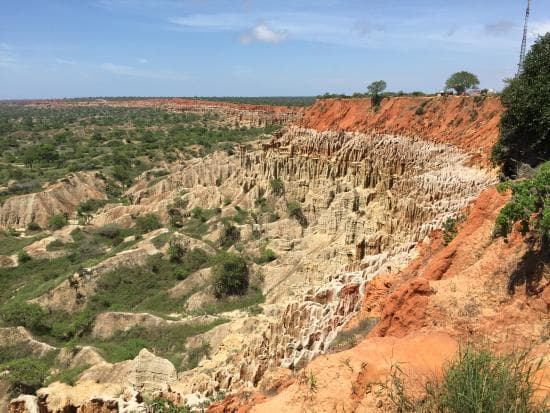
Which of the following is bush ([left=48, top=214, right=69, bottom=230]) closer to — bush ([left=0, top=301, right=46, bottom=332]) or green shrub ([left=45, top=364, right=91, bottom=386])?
bush ([left=0, top=301, right=46, bottom=332])

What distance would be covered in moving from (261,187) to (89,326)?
19.1 metres

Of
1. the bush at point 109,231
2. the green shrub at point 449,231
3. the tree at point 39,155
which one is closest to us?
the green shrub at point 449,231

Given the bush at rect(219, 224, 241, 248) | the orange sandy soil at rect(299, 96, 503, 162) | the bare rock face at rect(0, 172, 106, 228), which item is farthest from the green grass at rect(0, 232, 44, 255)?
the orange sandy soil at rect(299, 96, 503, 162)

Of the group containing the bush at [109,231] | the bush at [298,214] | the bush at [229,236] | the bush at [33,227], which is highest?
the bush at [298,214]

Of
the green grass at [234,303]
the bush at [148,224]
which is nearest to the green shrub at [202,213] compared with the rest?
the bush at [148,224]

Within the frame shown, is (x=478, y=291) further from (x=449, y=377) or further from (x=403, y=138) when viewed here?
(x=403, y=138)

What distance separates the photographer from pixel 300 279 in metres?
25.6

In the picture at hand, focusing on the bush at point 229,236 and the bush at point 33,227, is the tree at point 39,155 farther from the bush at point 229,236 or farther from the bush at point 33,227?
the bush at point 229,236

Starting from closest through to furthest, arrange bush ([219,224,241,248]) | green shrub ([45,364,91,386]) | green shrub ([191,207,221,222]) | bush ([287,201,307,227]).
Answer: green shrub ([45,364,91,386])
bush ([219,224,241,248])
bush ([287,201,307,227])
green shrub ([191,207,221,222])

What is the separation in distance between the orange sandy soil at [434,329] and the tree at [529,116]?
494 centimetres

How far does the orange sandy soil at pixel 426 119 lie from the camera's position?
25406 mm

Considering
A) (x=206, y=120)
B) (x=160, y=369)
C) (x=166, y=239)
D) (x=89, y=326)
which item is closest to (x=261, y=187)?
(x=166, y=239)

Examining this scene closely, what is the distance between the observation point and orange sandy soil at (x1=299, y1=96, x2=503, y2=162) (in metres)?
25.4

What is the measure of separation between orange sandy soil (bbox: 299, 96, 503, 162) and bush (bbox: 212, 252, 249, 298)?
1413 cm
